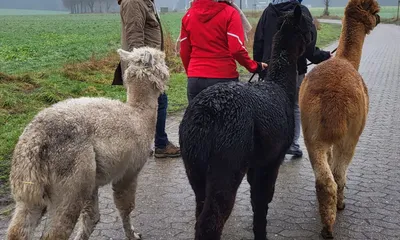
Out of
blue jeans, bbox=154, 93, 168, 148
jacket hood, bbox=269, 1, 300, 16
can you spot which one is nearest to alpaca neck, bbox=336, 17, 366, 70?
jacket hood, bbox=269, 1, 300, 16

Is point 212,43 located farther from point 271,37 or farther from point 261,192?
point 261,192

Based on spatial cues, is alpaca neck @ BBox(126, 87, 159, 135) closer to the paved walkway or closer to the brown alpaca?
the paved walkway

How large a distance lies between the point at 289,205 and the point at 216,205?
216 cm

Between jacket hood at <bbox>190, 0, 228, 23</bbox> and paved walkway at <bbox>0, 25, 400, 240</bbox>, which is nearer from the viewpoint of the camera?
paved walkway at <bbox>0, 25, 400, 240</bbox>

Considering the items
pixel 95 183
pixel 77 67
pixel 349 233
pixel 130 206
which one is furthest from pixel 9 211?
pixel 77 67

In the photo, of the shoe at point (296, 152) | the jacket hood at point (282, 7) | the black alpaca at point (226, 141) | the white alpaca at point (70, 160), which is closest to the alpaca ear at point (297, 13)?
the black alpaca at point (226, 141)

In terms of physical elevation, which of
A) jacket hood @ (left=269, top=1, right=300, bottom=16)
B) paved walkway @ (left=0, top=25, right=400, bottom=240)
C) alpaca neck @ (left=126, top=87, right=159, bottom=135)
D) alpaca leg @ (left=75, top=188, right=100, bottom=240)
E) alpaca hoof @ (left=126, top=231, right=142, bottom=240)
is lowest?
paved walkway @ (left=0, top=25, right=400, bottom=240)

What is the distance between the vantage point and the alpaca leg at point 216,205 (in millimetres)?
2998

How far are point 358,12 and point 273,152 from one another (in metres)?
2.36

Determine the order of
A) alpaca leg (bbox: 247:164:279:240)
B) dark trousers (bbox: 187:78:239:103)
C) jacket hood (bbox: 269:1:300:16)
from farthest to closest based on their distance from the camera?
jacket hood (bbox: 269:1:300:16), dark trousers (bbox: 187:78:239:103), alpaca leg (bbox: 247:164:279:240)

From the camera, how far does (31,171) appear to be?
9.78ft

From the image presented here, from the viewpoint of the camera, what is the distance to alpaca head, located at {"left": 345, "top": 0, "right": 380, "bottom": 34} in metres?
4.95

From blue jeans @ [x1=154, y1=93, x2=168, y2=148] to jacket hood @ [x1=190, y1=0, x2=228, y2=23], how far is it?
1636mm

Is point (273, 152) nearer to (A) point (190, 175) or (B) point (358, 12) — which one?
(A) point (190, 175)
